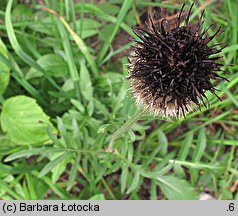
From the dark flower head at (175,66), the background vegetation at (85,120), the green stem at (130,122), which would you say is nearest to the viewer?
the dark flower head at (175,66)

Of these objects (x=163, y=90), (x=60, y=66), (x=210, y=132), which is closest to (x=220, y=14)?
(x=210, y=132)

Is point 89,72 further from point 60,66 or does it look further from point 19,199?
point 19,199

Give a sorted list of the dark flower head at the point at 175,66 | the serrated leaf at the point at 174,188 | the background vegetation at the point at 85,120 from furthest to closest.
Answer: the serrated leaf at the point at 174,188 < the background vegetation at the point at 85,120 < the dark flower head at the point at 175,66

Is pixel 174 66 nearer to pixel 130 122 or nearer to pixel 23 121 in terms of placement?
pixel 130 122

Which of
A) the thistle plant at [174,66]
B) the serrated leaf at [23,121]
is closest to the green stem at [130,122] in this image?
the thistle plant at [174,66]

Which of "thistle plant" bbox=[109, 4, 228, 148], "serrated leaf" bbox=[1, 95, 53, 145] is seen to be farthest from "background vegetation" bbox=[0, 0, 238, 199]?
"thistle plant" bbox=[109, 4, 228, 148]

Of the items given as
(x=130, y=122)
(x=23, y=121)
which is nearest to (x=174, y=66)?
(x=130, y=122)

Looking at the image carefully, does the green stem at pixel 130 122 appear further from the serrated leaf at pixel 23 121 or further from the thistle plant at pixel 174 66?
the serrated leaf at pixel 23 121
